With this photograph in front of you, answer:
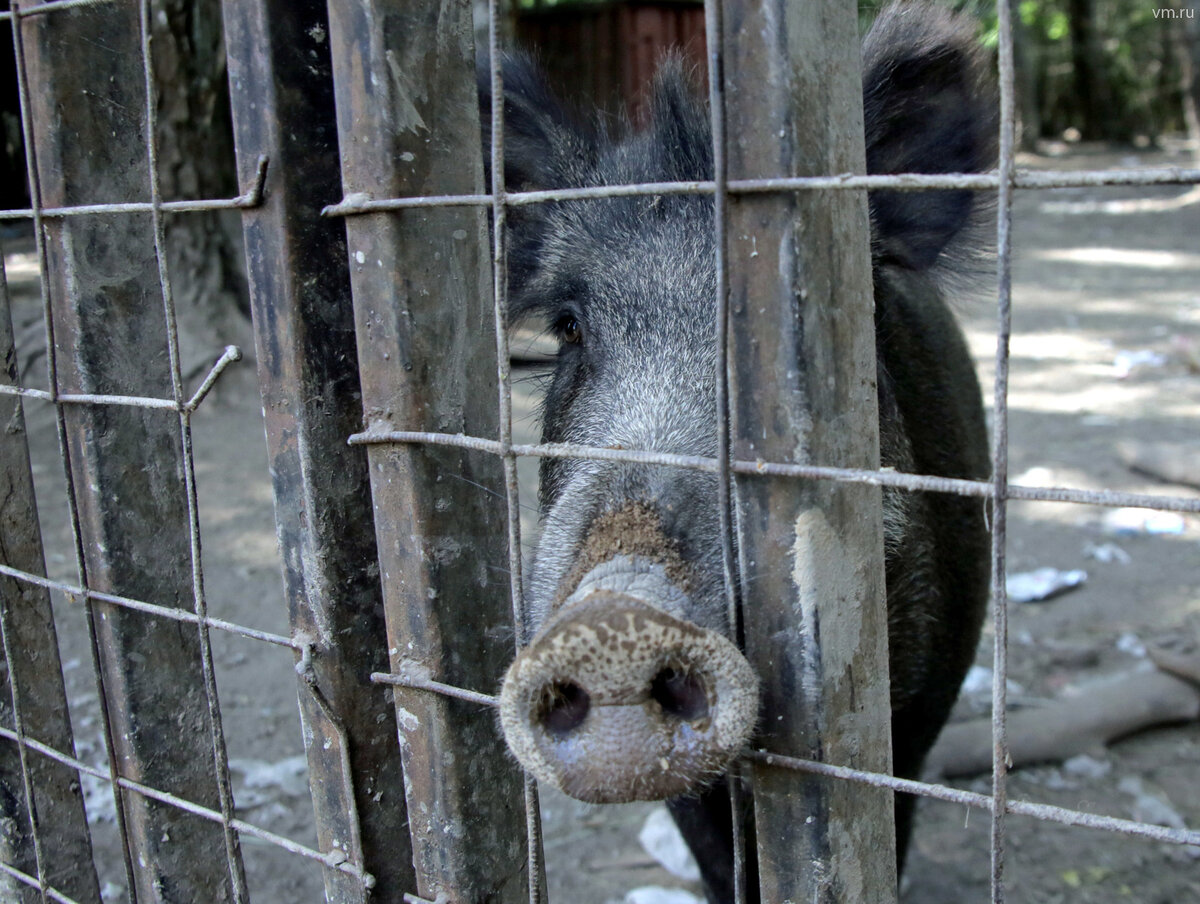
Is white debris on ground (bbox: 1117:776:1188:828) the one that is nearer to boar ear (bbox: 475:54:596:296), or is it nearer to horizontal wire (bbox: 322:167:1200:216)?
boar ear (bbox: 475:54:596:296)

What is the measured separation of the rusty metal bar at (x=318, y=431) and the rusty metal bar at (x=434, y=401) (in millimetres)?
125

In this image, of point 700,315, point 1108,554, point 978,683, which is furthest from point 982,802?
point 1108,554

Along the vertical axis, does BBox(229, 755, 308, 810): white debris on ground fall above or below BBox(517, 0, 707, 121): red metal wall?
below

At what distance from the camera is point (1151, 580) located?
4457 mm

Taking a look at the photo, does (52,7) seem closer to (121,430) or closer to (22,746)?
(121,430)

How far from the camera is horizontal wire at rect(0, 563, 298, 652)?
1.53 m

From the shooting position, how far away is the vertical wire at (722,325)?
3.33 ft

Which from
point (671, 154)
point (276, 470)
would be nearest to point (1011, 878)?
point (671, 154)

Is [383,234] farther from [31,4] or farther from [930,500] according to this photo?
[930,500]

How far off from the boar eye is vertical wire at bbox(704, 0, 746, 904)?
1.19 metres

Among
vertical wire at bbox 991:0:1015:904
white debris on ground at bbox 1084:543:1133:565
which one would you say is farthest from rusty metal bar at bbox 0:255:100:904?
white debris on ground at bbox 1084:543:1133:565

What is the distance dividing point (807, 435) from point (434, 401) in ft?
1.72

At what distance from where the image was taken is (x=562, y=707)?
1.19m

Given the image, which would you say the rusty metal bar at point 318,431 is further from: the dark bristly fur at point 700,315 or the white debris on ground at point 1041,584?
the white debris on ground at point 1041,584
